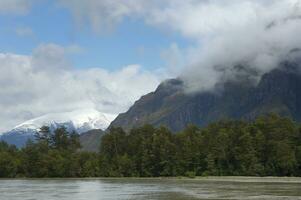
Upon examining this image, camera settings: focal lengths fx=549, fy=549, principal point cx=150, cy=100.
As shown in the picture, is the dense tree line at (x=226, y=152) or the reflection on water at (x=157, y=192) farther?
the dense tree line at (x=226, y=152)

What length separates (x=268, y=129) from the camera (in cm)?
18588

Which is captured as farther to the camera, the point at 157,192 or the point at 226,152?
the point at 226,152

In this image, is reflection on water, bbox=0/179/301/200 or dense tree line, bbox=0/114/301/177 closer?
reflection on water, bbox=0/179/301/200

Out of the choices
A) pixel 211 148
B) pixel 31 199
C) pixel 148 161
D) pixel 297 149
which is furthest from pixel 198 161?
pixel 31 199

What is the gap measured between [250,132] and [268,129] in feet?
21.3

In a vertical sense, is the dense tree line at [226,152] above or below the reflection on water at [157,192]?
above

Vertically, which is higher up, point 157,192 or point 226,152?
point 226,152

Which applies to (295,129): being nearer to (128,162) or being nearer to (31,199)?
(128,162)

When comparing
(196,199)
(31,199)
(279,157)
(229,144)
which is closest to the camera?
(196,199)

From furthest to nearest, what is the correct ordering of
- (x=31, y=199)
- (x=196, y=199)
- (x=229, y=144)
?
(x=229, y=144) → (x=31, y=199) → (x=196, y=199)

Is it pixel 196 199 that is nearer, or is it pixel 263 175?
pixel 196 199

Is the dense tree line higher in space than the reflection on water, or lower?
higher

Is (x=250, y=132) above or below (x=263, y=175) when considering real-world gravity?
above

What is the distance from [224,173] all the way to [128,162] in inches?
1384
